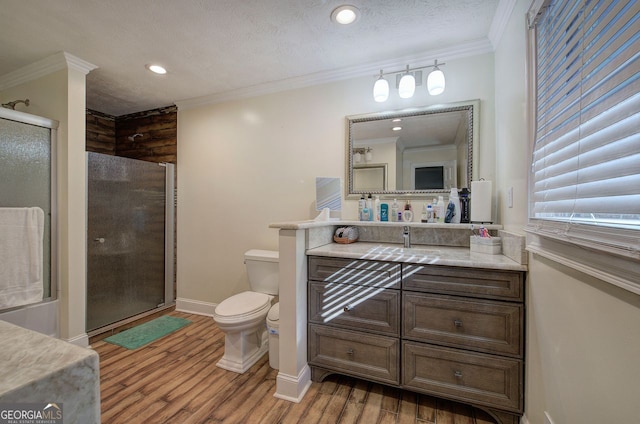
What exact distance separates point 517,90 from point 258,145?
81.7 inches

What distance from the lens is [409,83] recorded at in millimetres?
1917

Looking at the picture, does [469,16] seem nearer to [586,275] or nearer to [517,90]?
[517,90]

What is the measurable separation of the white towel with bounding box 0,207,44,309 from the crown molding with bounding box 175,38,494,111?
173 centimetres

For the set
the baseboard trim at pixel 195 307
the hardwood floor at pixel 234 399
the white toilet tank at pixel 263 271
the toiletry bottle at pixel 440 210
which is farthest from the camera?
the baseboard trim at pixel 195 307

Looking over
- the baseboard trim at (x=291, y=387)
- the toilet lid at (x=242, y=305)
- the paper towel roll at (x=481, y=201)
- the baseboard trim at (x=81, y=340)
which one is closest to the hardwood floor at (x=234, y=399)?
the baseboard trim at (x=291, y=387)

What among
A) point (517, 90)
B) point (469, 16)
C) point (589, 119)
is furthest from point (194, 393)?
point (469, 16)

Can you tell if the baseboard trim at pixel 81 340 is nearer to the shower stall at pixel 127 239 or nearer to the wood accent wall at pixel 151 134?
the shower stall at pixel 127 239

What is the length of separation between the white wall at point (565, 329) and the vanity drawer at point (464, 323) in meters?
0.08

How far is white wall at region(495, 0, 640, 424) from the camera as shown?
70 centimetres

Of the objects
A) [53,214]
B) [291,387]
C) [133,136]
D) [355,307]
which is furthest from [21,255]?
[355,307]

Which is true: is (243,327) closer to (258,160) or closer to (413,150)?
(258,160)

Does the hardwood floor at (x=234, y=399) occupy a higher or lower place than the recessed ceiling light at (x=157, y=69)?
lower

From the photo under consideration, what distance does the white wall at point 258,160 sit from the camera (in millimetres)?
2055

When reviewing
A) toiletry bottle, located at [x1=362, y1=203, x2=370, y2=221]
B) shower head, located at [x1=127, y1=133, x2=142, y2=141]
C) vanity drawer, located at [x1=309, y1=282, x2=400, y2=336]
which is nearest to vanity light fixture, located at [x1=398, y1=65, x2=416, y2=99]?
toiletry bottle, located at [x1=362, y1=203, x2=370, y2=221]
